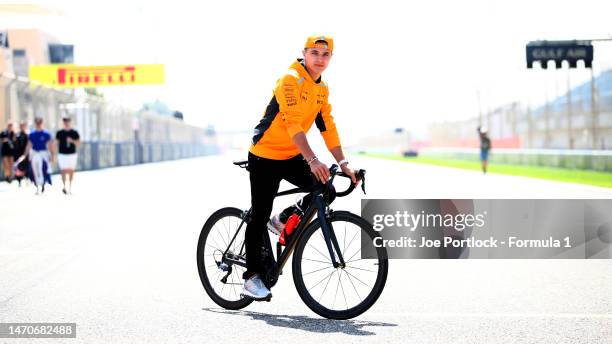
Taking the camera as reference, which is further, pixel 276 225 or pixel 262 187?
pixel 276 225

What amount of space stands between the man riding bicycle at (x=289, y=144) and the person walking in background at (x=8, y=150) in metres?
19.8

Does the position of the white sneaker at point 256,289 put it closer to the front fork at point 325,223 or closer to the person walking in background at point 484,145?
the front fork at point 325,223

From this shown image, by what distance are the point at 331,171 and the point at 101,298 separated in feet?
7.25

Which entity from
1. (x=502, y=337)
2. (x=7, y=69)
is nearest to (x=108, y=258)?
(x=502, y=337)

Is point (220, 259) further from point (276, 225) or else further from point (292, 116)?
point (292, 116)

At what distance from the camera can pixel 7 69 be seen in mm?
67938

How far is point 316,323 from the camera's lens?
219 inches

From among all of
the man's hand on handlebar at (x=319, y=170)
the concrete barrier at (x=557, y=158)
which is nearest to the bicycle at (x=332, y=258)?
the man's hand on handlebar at (x=319, y=170)

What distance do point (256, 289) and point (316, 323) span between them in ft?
1.46

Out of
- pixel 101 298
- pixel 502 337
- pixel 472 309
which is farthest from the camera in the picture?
pixel 101 298

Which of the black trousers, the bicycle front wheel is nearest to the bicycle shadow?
the bicycle front wheel

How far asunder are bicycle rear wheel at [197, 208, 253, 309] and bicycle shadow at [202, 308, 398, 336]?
167 mm

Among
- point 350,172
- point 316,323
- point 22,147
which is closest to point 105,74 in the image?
point 22,147

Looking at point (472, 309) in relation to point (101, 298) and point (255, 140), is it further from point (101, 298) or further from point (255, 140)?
point (101, 298)
